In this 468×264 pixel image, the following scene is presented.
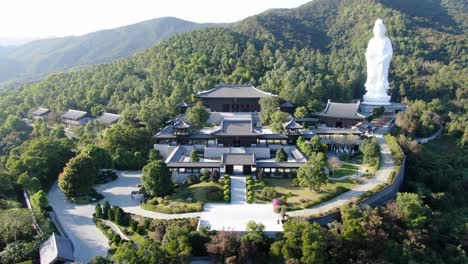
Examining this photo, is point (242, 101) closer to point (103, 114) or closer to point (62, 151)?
point (103, 114)

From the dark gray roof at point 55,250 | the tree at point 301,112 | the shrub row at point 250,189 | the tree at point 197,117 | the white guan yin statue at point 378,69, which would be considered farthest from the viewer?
the white guan yin statue at point 378,69

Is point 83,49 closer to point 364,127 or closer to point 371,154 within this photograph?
point 364,127

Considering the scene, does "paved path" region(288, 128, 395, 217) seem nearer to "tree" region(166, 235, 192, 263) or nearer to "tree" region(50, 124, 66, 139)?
"tree" region(166, 235, 192, 263)

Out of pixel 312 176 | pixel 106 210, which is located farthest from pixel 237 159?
pixel 106 210

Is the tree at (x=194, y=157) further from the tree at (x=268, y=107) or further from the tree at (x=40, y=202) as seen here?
the tree at (x=268, y=107)

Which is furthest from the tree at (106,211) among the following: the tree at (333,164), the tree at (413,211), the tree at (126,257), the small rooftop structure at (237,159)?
the tree at (413,211)

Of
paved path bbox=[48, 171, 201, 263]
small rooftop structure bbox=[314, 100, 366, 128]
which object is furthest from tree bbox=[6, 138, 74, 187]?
small rooftop structure bbox=[314, 100, 366, 128]
